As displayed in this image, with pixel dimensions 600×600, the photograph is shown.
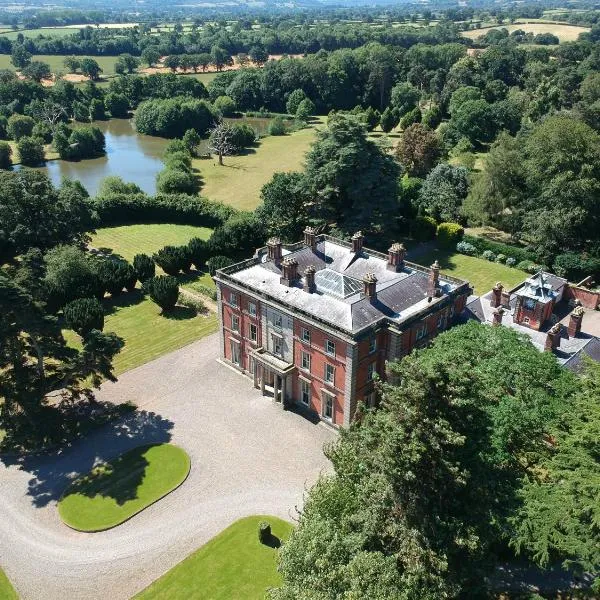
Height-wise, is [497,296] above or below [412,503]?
below

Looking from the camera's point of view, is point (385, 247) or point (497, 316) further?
point (385, 247)

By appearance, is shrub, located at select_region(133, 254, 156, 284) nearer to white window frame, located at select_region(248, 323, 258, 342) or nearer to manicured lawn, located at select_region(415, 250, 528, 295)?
white window frame, located at select_region(248, 323, 258, 342)

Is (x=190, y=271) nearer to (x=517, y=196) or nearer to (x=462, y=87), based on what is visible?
(x=517, y=196)

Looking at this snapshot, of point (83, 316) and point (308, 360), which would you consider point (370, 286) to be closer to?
point (308, 360)

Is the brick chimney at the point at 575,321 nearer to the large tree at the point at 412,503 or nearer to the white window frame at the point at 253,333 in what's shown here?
the large tree at the point at 412,503

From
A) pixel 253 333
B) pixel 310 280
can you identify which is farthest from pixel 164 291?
pixel 310 280

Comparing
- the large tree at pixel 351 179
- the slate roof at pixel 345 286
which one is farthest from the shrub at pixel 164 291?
the large tree at pixel 351 179

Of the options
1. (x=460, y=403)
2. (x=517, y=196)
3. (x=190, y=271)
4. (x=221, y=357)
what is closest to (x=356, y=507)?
(x=460, y=403)
